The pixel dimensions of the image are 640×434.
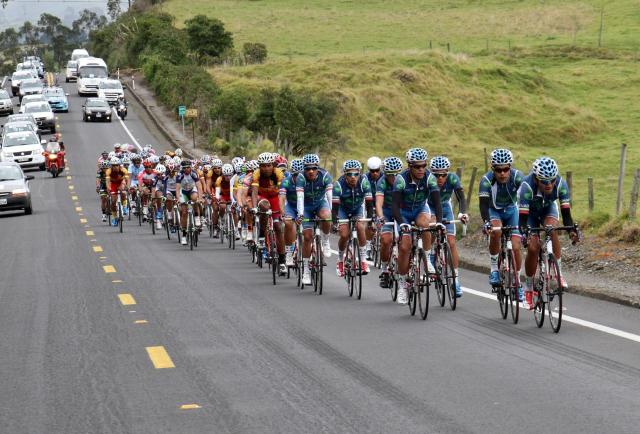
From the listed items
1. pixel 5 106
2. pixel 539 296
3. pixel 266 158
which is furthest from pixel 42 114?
pixel 539 296

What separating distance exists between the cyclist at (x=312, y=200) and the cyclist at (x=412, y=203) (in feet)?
7.34

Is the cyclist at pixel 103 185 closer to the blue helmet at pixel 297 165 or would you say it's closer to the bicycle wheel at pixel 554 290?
the blue helmet at pixel 297 165

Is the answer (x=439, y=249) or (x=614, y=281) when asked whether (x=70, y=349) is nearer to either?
(x=439, y=249)

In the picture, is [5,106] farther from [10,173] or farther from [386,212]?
[386,212]

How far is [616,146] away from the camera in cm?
6266

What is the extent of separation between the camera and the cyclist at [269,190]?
60.4 ft

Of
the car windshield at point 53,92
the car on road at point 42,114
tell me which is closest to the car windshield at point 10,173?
the car on road at point 42,114

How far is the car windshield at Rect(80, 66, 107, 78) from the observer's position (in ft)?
273

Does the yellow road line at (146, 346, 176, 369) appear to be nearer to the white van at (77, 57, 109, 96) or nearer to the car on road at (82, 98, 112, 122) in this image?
the car on road at (82, 98, 112, 122)

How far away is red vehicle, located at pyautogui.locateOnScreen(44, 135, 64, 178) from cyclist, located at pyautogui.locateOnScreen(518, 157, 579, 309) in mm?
40556

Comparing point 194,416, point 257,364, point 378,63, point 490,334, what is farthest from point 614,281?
point 378,63

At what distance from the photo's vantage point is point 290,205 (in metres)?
17.8

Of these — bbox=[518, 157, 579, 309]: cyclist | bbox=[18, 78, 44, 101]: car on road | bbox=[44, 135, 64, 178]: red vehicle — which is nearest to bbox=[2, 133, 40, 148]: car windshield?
bbox=[44, 135, 64, 178]: red vehicle

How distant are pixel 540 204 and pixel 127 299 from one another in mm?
5911
